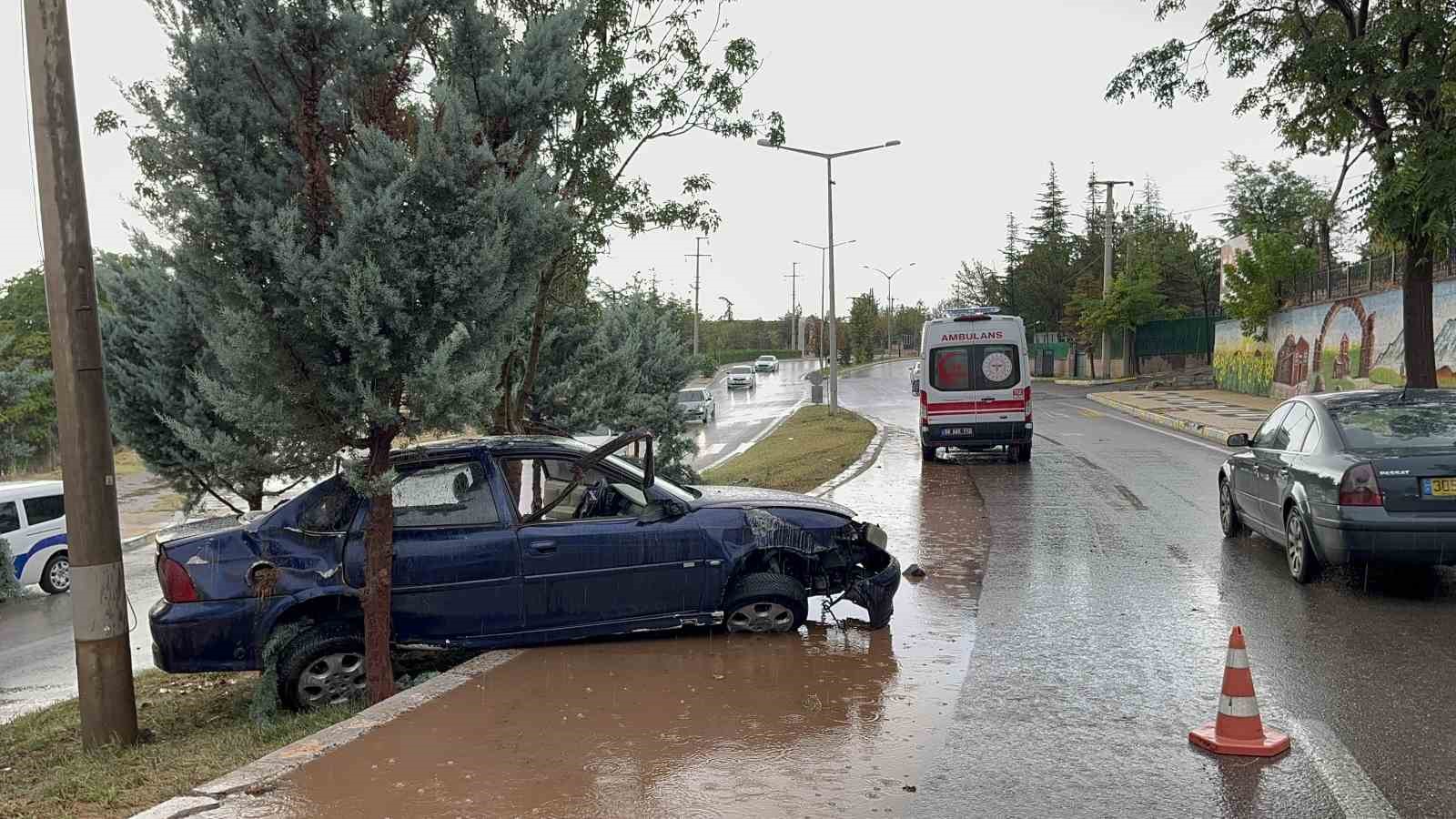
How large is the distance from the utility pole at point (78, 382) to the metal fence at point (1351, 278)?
26.0 metres

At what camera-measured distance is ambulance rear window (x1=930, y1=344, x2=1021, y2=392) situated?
18.6 meters

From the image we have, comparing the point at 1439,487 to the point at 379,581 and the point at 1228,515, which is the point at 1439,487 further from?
the point at 379,581

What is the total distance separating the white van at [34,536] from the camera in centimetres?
1677

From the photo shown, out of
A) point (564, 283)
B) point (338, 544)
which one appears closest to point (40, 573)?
point (564, 283)

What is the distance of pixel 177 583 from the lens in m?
6.52

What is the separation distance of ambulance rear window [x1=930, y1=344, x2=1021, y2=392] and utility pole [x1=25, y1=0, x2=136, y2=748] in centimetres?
1444

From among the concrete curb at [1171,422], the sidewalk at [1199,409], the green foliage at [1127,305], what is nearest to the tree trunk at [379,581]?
the concrete curb at [1171,422]

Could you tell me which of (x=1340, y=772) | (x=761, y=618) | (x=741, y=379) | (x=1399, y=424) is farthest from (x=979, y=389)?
(x=741, y=379)

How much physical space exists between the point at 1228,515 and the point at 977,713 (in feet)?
21.4

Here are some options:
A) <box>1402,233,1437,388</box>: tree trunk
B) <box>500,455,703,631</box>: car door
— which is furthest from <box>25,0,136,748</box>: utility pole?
<box>1402,233,1437,388</box>: tree trunk

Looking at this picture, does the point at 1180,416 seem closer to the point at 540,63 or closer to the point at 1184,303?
the point at 540,63

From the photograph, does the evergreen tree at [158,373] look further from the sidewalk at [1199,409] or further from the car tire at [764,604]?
the sidewalk at [1199,409]

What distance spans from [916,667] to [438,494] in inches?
125

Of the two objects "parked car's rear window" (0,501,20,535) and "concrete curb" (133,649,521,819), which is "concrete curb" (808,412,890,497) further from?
"parked car's rear window" (0,501,20,535)
